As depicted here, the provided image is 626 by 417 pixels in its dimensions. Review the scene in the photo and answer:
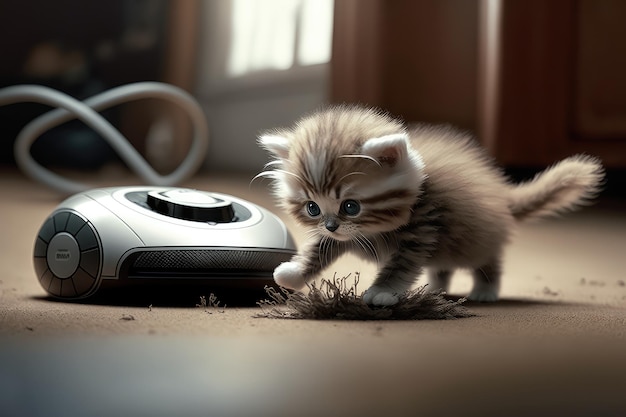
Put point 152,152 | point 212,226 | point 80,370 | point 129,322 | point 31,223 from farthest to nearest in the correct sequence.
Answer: point 152,152, point 31,223, point 212,226, point 129,322, point 80,370

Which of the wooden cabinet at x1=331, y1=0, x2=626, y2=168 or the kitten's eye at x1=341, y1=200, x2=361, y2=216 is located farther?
the wooden cabinet at x1=331, y1=0, x2=626, y2=168

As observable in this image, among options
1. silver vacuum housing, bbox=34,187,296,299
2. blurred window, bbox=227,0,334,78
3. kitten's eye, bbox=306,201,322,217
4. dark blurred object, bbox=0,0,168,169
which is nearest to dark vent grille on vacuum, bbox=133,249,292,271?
silver vacuum housing, bbox=34,187,296,299

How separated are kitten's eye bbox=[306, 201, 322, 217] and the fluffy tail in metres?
0.32

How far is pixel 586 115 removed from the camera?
81.3 inches

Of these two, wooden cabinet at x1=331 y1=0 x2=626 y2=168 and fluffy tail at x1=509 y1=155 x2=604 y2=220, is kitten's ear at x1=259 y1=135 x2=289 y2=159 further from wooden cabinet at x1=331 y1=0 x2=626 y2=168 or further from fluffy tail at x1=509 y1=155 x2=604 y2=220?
wooden cabinet at x1=331 y1=0 x2=626 y2=168

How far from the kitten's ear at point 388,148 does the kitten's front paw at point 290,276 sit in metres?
0.16

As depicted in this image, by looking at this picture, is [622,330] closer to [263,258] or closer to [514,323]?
[514,323]

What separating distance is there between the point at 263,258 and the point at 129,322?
215mm

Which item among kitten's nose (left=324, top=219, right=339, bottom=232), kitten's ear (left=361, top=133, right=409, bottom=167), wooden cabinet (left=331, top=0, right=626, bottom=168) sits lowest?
kitten's nose (left=324, top=219, right=339, bottom=232)

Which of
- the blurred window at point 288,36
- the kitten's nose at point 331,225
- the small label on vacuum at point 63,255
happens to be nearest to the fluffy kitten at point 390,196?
the kitten's nose at point 331,225

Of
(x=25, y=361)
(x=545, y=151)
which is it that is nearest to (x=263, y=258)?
(x=25, y=361)

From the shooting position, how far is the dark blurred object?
2.28 m

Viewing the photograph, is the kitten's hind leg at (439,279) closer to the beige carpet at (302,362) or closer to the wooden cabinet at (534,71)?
the beige carpet at (302,362)

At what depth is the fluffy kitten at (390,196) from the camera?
83 centimetres
